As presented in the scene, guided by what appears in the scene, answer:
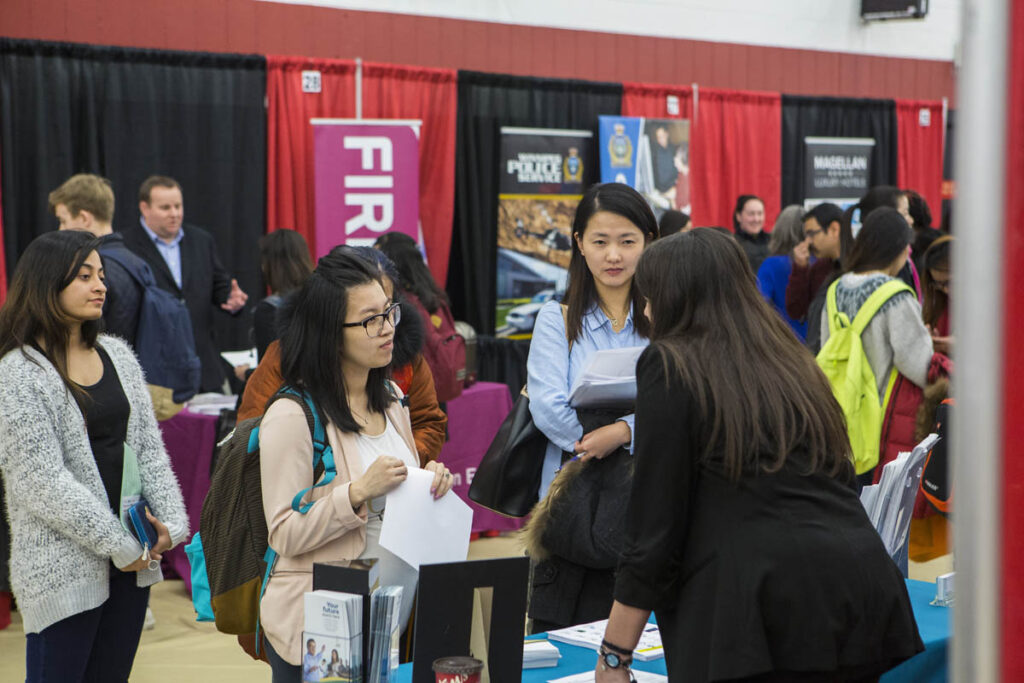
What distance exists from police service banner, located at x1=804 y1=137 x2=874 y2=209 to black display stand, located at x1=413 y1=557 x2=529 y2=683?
7836 mm

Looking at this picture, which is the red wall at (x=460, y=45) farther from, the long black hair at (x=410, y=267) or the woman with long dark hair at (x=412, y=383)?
the woman with long dark hair at (x=412, y=383)

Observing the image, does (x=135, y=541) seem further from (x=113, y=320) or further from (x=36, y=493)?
(x=113, y=320)

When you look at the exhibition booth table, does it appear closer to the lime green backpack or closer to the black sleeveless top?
the black sleeveless top

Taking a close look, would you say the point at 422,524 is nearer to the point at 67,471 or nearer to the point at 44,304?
the point at 67,471

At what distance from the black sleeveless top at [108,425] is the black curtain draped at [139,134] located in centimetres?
359

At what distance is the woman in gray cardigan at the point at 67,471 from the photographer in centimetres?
272

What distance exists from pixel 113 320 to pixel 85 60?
2177 mm

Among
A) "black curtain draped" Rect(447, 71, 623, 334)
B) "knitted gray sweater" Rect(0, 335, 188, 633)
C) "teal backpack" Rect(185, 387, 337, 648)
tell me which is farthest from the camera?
"black curtain draped" Rect(447, 71, 623, 334)

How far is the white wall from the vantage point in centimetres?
813

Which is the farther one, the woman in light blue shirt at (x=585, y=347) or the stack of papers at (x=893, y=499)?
the stack of papers at (x=893, y=499)

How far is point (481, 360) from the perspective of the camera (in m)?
7.08

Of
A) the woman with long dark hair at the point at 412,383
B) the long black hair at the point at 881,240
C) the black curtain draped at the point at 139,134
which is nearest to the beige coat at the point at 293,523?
the woman with long dark hair at the point at 412,383

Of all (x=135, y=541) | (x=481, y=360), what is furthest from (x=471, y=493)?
(x=481, y=360)

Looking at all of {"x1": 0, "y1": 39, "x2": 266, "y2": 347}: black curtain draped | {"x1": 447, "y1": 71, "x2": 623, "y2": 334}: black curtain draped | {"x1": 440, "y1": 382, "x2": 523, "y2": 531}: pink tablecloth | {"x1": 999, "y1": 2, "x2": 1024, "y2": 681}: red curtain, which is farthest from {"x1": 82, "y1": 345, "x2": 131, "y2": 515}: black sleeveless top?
{"x1": 447, "y1": 71, "x2": 623, "y2": 334}: black curtain draped
